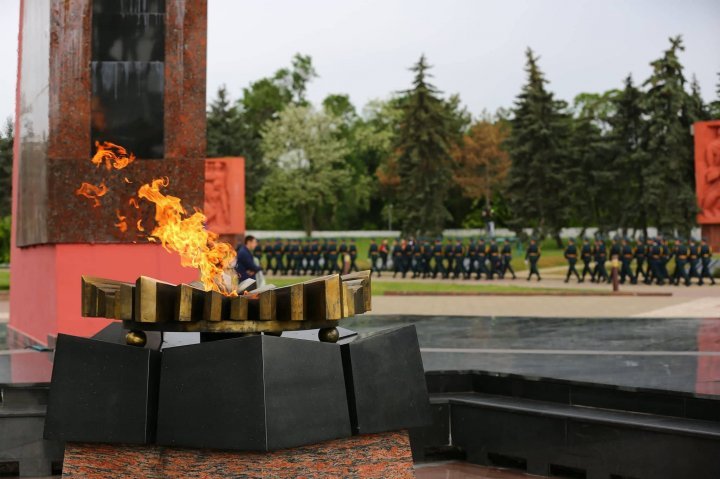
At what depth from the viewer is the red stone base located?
3666mm

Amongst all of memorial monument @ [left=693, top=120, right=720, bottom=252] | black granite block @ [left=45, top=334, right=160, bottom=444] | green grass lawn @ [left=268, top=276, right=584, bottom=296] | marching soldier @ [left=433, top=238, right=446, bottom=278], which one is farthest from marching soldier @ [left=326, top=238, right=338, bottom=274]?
black granite block @ [left=45, top=334, right=160, bottom=444]

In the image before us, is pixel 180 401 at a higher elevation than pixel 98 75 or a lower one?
lower

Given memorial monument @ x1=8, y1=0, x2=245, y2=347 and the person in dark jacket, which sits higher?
memorial monument @ x1=8, y1=0, x2=245, y2=347

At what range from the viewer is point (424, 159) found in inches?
1790

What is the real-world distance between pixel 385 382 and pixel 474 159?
49306 mm

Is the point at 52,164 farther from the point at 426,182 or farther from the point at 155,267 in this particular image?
the point at 426,182

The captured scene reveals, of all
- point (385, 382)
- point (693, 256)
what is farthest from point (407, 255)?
point (385, 382)

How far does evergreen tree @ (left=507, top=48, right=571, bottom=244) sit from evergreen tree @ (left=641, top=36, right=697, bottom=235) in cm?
550

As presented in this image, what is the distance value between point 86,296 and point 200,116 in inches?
168

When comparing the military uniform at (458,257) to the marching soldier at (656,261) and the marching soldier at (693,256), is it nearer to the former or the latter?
the marching soldier at (656,261)

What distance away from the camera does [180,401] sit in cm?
376

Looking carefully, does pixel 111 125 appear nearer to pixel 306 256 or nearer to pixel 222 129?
pixel 306 256

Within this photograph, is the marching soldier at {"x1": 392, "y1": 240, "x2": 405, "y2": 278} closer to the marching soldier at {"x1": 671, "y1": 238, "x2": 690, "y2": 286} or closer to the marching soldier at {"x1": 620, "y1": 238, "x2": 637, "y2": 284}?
the marching soldier at {"x1": 620, "y1": 238, "x2": 637, "y2": 284}

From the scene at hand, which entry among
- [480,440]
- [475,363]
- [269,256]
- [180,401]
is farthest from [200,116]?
[269,256]
